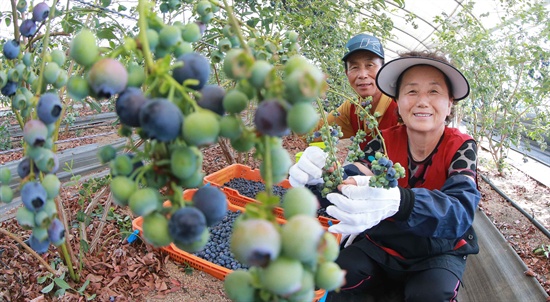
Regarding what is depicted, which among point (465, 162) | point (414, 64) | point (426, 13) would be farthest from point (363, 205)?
point (426, 13)

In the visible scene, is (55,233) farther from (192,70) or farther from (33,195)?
(192,70)

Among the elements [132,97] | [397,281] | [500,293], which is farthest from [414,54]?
[132,97]

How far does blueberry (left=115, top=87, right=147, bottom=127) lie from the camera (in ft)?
1.40

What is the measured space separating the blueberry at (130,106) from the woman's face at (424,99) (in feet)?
5.34

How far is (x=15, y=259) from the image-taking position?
1.83 m

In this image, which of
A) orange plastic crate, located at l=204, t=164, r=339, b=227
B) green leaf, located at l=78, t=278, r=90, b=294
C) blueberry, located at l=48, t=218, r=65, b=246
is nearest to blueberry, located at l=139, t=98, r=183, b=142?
blueberry, located at l=48, t=218, r=65, b=246

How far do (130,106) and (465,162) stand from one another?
170 centimetres

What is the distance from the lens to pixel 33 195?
0.58m

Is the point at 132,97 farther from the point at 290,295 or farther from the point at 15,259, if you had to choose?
the point at 15,259

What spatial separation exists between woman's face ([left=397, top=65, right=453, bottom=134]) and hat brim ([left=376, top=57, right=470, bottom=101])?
0.04 metres

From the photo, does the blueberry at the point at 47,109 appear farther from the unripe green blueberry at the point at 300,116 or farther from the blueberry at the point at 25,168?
the unripe green blueberry at the point at 300,116

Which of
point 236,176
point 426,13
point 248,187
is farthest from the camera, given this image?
point 426,13

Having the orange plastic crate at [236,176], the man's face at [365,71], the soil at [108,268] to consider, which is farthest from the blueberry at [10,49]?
the man's face at [365,71]

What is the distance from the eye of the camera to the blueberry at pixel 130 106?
0.43 meters
